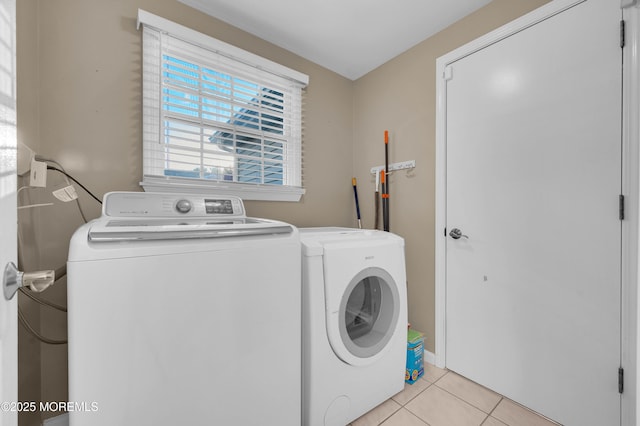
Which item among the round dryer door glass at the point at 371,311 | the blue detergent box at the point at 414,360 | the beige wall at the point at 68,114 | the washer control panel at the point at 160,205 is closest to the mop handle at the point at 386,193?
the round dryer door glass at the point at 371,311

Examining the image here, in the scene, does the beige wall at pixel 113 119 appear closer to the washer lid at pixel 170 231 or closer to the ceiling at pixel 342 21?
the ceiling at pixel 342 21

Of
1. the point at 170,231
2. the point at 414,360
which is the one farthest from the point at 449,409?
the point at 170,231

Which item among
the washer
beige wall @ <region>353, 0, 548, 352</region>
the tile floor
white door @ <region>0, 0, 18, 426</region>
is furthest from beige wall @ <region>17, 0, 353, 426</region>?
the tile floor

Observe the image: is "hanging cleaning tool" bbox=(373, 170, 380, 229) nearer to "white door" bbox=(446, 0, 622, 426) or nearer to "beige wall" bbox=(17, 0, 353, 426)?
"white door" bbox=(446, 0, 622, 426)

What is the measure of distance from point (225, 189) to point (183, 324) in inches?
42.4

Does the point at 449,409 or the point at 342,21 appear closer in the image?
the point at 449,409

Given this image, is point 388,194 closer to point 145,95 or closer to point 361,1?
point 361,1

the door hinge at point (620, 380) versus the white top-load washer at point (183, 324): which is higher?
the white top-load washer at point (183, 324)

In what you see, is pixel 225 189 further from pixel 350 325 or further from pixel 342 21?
pixel 342 21

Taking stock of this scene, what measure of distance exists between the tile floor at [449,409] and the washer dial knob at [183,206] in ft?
4.71

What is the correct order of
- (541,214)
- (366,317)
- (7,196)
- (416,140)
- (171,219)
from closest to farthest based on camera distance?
(7,196) < (171,219) < (541,214) < (366,317) < (416,140)

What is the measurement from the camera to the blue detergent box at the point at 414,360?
172 cm

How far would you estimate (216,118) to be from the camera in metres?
1.80

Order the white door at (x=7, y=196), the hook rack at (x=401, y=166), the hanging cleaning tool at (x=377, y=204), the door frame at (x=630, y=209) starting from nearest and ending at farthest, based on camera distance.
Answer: the white door at (x=7, y=196) → the door frame at (x=630, y=209) → the hook rack at (x=401, y=166) → the hanging cleaning tool at (x=377, y=204)
